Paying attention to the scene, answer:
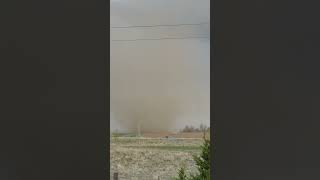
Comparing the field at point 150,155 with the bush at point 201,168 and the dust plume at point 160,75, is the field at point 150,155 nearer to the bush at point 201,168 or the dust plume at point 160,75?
the bush at point 201,168

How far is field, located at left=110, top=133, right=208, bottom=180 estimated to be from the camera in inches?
105

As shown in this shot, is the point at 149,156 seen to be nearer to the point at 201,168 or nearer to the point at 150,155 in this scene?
the point at 150,155

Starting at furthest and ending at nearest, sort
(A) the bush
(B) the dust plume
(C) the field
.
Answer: (A) the bush → (C) the field → (B) the dust plume

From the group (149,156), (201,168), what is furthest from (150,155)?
(201,168)

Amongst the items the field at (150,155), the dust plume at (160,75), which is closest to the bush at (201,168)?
the field at (150,155)

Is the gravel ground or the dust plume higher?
the dust plume

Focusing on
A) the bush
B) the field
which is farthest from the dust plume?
the bush

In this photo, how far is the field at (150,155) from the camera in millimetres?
2658

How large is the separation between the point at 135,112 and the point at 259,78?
1.16 metres

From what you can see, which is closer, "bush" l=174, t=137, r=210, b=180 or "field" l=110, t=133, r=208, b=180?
"field" l=110, t=133, r=208, b=180

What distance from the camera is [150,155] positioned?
110 inches

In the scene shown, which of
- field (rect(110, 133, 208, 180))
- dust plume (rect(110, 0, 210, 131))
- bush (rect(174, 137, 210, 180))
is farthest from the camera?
bush (rect(174, 137, 210, 180))

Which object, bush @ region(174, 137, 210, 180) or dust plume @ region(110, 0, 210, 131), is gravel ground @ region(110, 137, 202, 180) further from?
dust plume @ region(110, 0, 210, 131)

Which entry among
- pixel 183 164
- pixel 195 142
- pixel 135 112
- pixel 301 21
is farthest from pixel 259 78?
pixel 183 164
